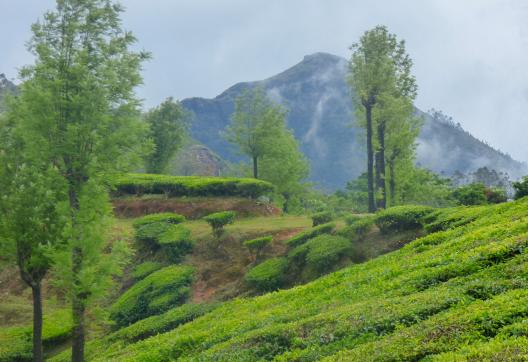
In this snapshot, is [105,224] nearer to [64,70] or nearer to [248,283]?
[64,70]

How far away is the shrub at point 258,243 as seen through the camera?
775 inches

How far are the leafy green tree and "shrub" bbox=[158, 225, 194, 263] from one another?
23.1 m

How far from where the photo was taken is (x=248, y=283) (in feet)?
59.6

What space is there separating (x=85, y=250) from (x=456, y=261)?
921 cm

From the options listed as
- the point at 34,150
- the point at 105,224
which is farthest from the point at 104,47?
the point at 105,224

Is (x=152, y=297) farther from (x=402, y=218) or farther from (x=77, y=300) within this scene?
(x=402, y=218)

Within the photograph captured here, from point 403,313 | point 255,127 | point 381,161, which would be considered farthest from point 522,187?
point 255,127

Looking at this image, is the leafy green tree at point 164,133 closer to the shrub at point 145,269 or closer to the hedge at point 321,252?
the shrub at point 145,269

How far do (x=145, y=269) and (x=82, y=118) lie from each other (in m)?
9.29

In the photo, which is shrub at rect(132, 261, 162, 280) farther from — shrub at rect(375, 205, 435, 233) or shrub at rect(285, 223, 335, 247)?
shrub at rect(375, 205, 435, 233)

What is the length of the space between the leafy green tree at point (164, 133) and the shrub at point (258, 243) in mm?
26010

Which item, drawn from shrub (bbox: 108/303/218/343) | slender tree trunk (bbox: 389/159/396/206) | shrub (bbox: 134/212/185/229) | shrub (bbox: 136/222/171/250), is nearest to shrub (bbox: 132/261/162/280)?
shrub (bbox: 136/222/171/250)

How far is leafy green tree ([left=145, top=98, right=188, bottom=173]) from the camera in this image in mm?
44688

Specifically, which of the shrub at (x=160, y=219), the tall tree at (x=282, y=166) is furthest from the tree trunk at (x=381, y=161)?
the shrub at (x=160, y=219)
